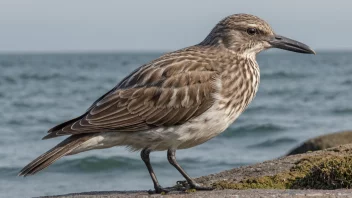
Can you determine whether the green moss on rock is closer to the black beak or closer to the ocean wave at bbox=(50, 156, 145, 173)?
the black beak

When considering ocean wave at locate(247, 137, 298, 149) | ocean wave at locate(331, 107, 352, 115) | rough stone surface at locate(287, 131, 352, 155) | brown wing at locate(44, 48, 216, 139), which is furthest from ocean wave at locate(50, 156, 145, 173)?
ocean wave at locate(331, 107, 352, 115)

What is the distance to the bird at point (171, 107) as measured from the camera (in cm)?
908

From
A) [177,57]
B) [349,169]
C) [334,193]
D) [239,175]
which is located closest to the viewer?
[334,193]

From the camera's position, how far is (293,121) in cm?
2712

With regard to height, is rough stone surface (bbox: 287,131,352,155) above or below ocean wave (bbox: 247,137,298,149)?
above

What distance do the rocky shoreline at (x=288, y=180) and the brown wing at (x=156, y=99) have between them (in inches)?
35.1

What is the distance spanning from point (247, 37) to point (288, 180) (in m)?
1.94

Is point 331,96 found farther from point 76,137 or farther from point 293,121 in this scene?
point 76,137

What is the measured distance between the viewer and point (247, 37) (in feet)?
33.4

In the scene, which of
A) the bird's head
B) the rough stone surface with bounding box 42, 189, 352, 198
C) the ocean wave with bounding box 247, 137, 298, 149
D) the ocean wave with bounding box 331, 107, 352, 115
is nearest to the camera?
the rough stone surface with bounding box 42, 189, 352, 198

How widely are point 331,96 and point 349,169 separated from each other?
29.5 m

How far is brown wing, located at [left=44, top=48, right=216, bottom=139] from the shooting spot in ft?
30.1

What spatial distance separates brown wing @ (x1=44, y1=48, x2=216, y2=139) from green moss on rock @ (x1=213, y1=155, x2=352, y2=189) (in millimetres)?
1140

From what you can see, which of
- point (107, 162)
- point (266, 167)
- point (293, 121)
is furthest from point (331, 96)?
point (266, 167)
